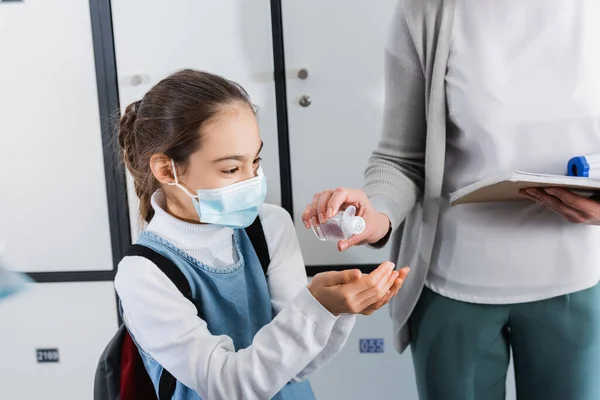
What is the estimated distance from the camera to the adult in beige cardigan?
965mm

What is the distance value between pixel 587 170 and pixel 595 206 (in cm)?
6

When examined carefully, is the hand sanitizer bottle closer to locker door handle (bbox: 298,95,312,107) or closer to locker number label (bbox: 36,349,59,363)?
locker door handle (bbox: 298,95,312,107)

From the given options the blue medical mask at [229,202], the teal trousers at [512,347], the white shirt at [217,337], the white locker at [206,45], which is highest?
the white locker at [206,45]

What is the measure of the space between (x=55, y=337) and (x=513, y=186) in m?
1.75

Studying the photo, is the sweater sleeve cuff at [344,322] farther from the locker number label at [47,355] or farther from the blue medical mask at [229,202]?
the locker number label at [47,355]

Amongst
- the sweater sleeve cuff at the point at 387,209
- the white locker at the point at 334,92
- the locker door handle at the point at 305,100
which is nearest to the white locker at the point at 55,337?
the white locker at the point at 334,92

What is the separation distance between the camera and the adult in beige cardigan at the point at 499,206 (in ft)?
3.17

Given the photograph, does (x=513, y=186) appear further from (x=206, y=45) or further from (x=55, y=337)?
(x=55, y=337)

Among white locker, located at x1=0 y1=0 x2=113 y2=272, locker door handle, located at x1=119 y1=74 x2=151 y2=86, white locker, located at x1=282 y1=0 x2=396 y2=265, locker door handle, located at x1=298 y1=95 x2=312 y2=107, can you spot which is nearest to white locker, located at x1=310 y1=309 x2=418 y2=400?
white locker, located at x1=282 y1=0 x2=396 y2=265

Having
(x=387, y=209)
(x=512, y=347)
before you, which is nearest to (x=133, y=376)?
(x=387, y=209)

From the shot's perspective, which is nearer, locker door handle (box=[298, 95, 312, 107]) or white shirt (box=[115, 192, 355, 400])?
white shirt (box=[115, 192, 355, 400])

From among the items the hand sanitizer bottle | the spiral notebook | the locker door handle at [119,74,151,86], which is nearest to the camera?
the spiral notebook

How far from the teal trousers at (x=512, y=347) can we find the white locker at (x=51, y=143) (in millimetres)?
1270

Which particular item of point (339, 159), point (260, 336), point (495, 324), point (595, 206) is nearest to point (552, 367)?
point (495, 324)
